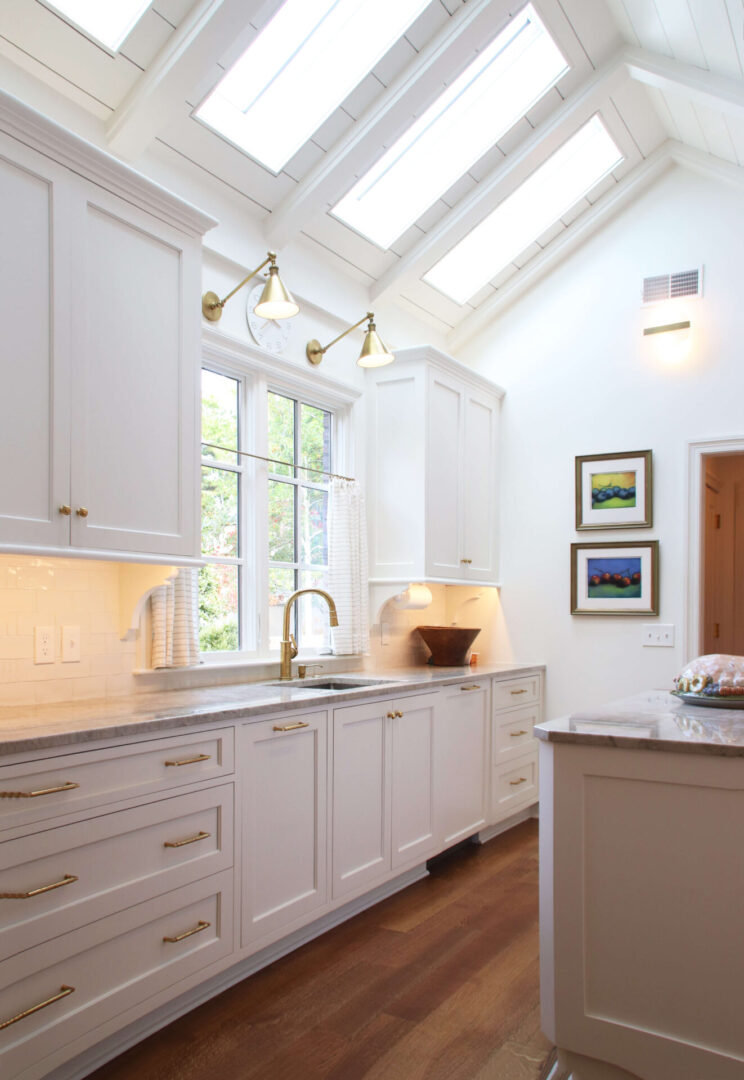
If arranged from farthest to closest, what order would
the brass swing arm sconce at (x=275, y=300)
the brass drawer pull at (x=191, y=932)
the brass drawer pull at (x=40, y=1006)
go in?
the brass swing arm sconce at (x=275, y=300)
the brass drawer pull at (x=191, y=932)
the brass drawer pull at (x=40, y=1006)

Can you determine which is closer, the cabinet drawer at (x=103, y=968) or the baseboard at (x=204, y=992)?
the cabinet drawer at (x=103, y=968)

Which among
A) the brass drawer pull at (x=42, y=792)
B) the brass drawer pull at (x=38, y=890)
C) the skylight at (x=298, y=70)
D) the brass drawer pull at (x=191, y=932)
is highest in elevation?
the skylight at (x=298, y=70)

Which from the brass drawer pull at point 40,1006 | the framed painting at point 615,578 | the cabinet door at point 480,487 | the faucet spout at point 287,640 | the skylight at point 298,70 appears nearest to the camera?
the brass drawer pull at point 40,1006

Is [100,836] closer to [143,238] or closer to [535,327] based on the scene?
[143,238]

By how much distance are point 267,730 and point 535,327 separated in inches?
125

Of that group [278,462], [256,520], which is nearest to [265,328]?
[278,462]

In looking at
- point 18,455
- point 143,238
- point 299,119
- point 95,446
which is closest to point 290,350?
point 299,119

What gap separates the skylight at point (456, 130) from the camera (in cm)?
358

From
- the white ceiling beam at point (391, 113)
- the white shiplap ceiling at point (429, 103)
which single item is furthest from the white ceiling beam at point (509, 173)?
the white ceiling beam at point (391, 113)

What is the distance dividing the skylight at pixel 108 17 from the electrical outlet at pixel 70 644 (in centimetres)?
183

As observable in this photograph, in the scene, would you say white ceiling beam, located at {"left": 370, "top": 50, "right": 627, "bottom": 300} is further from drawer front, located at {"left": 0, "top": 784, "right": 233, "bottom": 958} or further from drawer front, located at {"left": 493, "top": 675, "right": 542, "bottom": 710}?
drawer front, located at {"left": 0, "top": 784, "right": 233, "bottom": 958}

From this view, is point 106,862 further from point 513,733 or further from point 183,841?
point 513,733

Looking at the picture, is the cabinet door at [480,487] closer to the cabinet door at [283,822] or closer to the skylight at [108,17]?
the cabinet door at [283,822]

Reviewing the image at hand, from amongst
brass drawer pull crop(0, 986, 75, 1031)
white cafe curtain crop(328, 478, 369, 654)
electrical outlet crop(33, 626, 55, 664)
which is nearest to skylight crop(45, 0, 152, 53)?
electrical outlet crop(33, 626, 55, 664)
